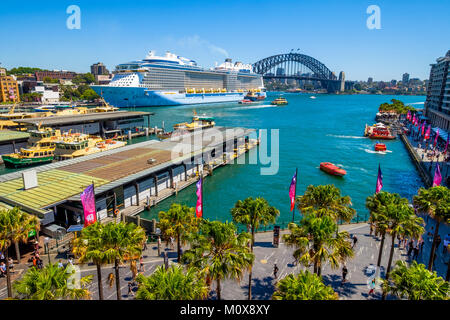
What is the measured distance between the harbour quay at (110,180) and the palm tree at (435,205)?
27709 millimetres

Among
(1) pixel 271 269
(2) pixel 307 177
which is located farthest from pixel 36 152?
(1) pixel 271 269

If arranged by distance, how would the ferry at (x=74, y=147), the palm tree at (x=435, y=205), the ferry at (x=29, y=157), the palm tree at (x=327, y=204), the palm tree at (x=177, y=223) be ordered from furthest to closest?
the ferry at (x=74, y=147)
the ferry at (x=29, y=157)
the palm tree at (x=327, y=204)
the palm tree at (x=177, y=223)
the palm tree at (x=435, y=205)

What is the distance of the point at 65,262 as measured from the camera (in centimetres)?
2436

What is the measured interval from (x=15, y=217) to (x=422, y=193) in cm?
2891

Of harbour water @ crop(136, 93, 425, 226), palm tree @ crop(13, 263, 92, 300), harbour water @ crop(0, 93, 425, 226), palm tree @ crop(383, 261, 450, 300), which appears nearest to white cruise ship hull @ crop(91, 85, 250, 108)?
harbour water @ crop(0, 93, 425, 226)

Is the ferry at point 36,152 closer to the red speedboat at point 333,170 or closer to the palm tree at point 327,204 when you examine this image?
the red speedboat at point 333,170

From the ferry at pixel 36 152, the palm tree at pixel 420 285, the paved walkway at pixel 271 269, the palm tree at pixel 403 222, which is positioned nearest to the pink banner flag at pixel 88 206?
the paved walkway at pixel 271 269

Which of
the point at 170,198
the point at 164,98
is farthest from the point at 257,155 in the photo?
the point at 164,98

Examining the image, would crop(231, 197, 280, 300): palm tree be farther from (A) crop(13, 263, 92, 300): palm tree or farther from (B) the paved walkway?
(A) crop(13, 263, 92, 300): palm tree

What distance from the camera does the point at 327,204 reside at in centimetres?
2253

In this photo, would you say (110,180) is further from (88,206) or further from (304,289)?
(304,289)

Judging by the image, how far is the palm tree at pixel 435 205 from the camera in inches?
790
